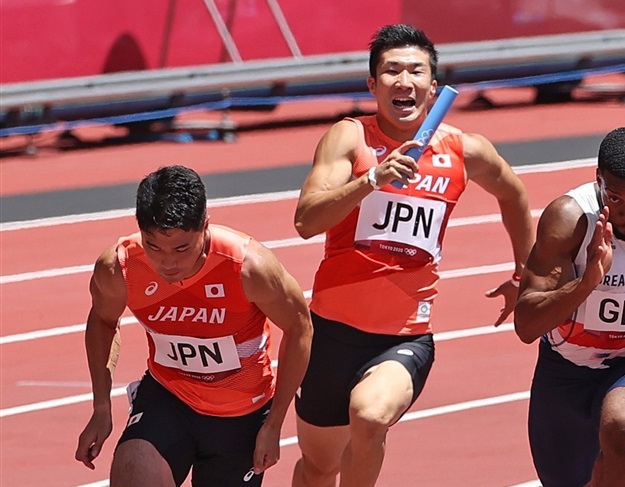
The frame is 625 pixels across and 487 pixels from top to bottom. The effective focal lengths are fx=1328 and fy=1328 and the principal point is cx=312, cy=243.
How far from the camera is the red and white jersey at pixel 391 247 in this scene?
5.50 m

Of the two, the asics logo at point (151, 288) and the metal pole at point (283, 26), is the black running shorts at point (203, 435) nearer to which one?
the asics logo at point (151, 288)

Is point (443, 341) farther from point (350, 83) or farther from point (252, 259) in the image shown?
point (350, 83)

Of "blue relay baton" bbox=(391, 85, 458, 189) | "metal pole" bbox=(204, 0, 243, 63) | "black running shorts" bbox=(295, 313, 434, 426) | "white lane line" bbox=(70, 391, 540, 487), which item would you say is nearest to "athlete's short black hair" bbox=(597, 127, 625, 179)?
"blue relay baton" bbox=(391, 85, 458, 189)

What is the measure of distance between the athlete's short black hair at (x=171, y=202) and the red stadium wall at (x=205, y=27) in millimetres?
10099

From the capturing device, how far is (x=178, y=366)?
16.1 ft

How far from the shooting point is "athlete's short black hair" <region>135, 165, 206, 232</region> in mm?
4359

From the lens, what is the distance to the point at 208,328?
4809 mm

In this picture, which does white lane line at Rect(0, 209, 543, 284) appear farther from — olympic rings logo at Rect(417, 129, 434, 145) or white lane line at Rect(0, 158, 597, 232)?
olympic rings logo at Rect(417, 129, 434, 145)

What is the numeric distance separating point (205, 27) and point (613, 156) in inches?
428

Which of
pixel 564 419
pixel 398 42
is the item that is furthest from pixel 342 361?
pixel 398 42

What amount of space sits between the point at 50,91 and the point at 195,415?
30.1ft

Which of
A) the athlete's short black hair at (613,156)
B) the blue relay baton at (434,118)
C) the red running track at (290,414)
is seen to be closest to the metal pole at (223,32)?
the red running track at (290,414)

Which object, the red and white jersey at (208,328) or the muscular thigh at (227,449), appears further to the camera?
the muscular thigh at (227,449)

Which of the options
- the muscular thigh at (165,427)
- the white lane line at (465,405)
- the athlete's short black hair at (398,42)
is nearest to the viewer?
the muscular thigh at (165,427)
